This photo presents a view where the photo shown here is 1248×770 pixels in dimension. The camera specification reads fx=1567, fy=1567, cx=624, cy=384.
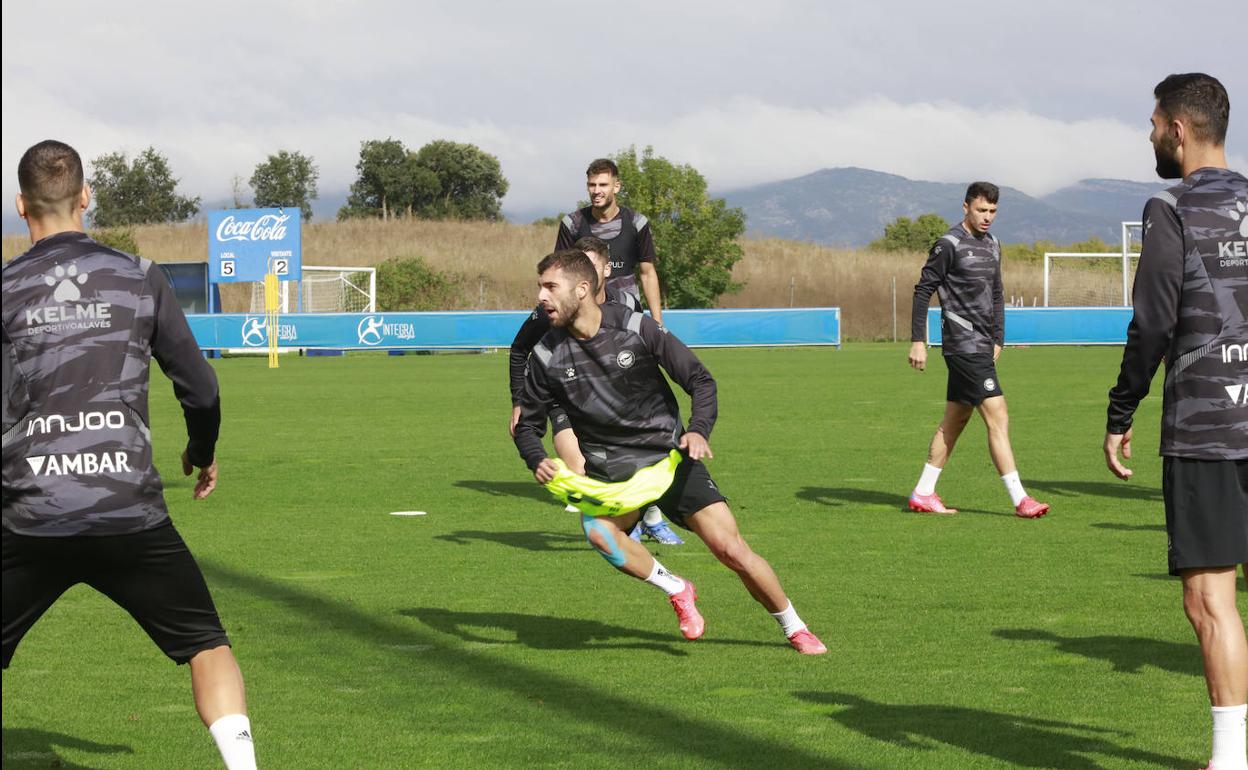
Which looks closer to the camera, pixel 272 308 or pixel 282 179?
pixel 272 308

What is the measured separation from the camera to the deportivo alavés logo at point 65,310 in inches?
165

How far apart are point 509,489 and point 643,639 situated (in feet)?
20.3

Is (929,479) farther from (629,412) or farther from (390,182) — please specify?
(390,182)

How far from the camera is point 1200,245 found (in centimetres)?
466

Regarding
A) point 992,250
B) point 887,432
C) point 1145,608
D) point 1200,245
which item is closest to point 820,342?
point 887,432

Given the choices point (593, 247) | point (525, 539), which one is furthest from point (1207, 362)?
point (525, 539)

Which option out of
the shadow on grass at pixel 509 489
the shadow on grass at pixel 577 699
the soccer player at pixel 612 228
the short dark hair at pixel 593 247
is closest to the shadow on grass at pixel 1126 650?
the shadow on grass at pixel 577 699

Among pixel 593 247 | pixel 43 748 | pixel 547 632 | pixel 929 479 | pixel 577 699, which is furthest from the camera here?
pixel 929 479

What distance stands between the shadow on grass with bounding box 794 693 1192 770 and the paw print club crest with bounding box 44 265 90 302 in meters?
2.99

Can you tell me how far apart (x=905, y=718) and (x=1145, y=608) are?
2488 millimetres

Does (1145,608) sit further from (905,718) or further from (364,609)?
(364,609)

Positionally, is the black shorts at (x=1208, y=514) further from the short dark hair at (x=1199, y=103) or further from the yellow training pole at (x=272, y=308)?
the yellow training pole at (x=272, y=308)

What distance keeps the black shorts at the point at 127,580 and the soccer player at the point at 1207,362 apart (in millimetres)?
2834

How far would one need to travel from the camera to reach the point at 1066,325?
1746 inches
